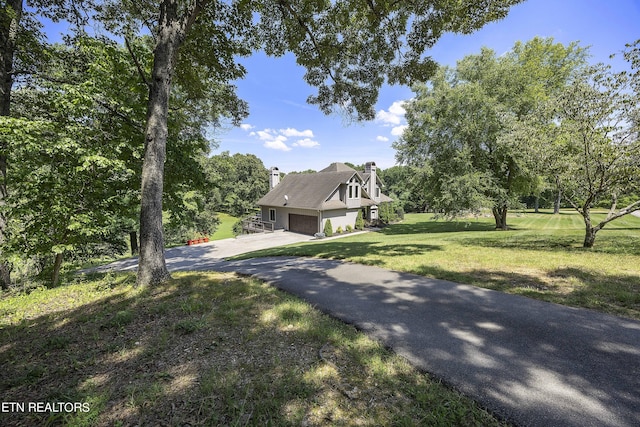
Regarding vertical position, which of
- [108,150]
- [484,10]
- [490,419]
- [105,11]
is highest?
[105,11]

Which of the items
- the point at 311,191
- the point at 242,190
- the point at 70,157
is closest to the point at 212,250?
the point at 311,191

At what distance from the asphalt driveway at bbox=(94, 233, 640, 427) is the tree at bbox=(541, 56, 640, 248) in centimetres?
637

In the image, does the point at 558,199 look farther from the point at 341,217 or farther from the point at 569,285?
the point at 569,285

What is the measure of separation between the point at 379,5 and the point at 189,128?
8939mm

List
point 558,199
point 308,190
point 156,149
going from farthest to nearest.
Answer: point 308,190
point 558,199
point 156,149

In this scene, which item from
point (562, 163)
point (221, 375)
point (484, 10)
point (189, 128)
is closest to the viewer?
point (221, 375)

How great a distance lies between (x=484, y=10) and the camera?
6691mm

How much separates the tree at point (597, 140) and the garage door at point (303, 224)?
60.0 feet

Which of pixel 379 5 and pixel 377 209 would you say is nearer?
pixel 379 5

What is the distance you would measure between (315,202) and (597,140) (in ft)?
61.8

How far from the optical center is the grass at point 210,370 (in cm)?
237

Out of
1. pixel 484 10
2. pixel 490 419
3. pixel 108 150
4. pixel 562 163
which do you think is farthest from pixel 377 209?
pixel 490 419

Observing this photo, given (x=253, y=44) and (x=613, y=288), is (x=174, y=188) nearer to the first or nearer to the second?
(x=253, y=44)

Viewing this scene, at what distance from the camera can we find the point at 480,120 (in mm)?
18141
